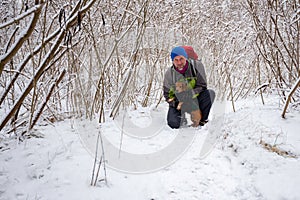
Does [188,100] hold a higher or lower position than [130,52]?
lower

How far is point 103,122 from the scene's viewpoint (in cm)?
260

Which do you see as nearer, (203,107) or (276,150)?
(276,150)

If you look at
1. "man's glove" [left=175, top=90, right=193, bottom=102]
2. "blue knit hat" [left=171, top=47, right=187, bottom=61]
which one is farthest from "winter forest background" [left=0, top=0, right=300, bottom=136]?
"man's glove" [left=175, top=90, right=193, bottom=102]

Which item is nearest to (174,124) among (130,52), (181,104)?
(181,104)

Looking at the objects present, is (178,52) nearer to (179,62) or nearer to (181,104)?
(179,62)

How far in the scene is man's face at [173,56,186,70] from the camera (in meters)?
3.10

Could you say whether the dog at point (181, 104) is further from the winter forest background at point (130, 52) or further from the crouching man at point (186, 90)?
the winter forest background at point (130, 52)

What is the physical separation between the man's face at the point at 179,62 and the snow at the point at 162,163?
96cm

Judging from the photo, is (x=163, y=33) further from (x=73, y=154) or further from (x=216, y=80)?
(x=73, y=154)

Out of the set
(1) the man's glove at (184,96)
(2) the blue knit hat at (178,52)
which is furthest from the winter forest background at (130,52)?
(1) the man's glove at (184,96)

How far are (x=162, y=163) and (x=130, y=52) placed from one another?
1.68 m

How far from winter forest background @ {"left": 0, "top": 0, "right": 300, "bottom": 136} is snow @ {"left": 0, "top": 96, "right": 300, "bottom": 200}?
240mm

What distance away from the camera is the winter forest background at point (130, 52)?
1.98 meters

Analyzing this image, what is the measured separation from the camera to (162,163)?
1.96 meters
